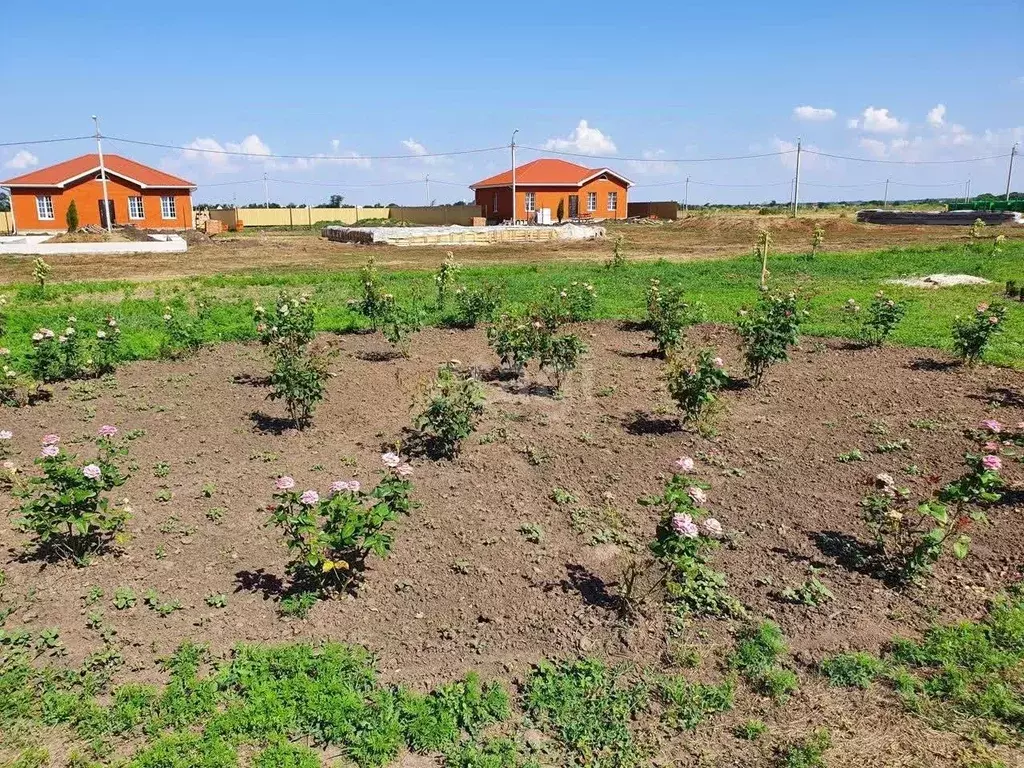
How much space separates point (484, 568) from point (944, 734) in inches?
94.0

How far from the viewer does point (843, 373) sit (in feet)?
26.3

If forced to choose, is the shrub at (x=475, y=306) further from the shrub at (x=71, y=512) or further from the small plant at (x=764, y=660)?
the small plant at (x=764, y=660)

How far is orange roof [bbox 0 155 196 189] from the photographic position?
113 feet

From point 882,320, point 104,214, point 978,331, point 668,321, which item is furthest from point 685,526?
point 104,214

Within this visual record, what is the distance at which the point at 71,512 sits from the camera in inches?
165

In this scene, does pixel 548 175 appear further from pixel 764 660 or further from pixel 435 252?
pixel 764 660

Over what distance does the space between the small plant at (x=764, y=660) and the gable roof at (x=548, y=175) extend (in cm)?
4289

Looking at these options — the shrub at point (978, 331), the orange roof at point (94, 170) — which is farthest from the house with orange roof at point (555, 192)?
the shrub at point (978, 331)

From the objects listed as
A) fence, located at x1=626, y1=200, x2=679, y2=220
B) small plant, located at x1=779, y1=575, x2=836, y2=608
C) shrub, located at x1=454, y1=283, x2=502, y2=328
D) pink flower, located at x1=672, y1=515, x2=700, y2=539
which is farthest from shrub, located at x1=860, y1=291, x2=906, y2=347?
fence, located at x1=626, y1=200, x2=679, y2=220

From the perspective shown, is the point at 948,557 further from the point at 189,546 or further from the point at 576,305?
the point at 576,305

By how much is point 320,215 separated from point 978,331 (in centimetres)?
5217

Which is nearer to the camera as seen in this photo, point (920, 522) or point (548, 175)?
point (920, 522)

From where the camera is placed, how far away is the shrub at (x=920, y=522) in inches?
158

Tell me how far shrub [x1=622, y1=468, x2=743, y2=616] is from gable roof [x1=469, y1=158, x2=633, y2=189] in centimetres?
4244
